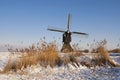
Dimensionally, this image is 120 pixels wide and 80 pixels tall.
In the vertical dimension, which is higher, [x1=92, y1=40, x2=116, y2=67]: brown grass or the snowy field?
[x1=92, y1=40, x2=116, y2=67]: brown grass

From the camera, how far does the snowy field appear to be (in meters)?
11.1

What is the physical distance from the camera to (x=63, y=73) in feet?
39.8

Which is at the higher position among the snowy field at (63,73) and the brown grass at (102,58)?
the brown grass at (102,58)

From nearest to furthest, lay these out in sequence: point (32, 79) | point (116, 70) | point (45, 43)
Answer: point (32, 79) → point (116, 70) → point (45, 43)

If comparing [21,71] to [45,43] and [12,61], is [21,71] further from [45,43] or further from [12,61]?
[45,43]

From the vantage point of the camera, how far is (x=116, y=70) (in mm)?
12656

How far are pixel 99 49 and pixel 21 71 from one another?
4330 mm

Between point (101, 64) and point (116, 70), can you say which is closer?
point (116, 70)

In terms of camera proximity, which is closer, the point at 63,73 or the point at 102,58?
the point at 63,73

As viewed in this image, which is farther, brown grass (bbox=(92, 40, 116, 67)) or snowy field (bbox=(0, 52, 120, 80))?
brown grass (bbox=(92, 40, 116, 67))

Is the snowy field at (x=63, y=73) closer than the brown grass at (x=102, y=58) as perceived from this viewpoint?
Yes

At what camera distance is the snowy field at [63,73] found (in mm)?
11070

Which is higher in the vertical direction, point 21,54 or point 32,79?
point 21,54

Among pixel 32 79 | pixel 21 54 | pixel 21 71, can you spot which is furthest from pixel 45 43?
pixel 32 79
